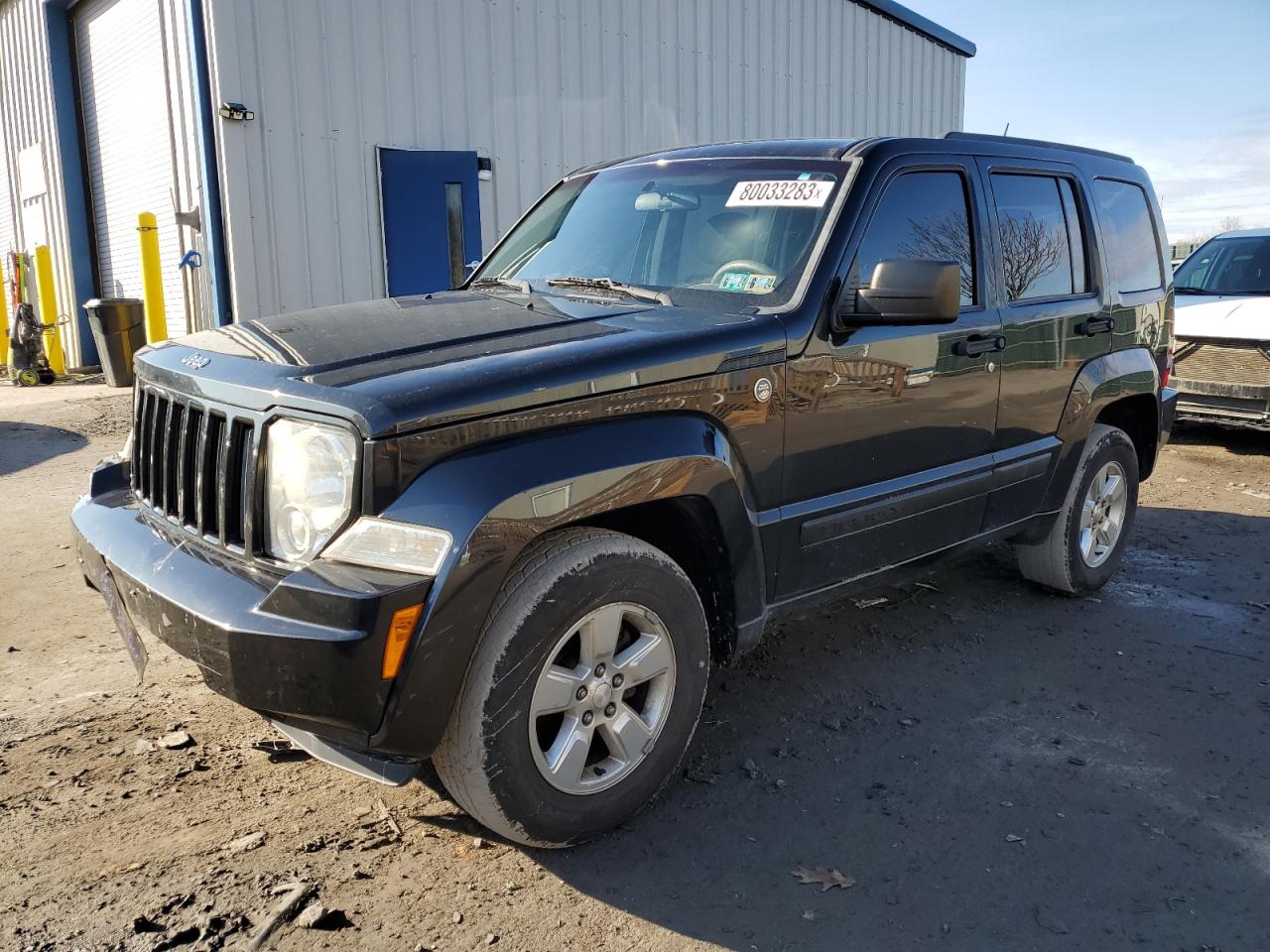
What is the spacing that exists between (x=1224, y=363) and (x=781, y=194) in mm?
6333

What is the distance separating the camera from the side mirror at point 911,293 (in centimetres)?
302

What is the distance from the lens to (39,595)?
4.61 metres

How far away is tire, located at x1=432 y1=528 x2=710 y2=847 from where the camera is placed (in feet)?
7.95

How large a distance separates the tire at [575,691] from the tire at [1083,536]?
2.42 meters

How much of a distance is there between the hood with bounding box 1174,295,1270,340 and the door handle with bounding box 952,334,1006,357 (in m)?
5.12

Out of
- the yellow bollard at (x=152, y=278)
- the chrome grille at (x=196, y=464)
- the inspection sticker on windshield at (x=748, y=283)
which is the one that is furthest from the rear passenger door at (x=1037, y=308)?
the yellow bollard at (x=152, y=278)

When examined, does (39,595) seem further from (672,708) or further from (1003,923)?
(1003,923)

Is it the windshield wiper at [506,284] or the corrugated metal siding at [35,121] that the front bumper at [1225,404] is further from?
the corrugated metal siding at [35,121]

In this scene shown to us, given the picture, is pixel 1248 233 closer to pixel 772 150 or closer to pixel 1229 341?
pixel 1229 341

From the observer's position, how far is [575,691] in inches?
103

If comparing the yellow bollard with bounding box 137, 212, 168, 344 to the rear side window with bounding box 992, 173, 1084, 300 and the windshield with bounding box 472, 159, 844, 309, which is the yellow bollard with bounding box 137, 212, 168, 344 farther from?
the rear side window with bounding box 992, 173, 1084, 300

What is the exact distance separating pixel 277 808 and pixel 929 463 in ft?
8.06

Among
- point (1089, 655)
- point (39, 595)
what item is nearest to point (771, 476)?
point (1089, 655)

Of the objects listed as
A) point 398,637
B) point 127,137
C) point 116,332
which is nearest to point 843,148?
point 398,637
